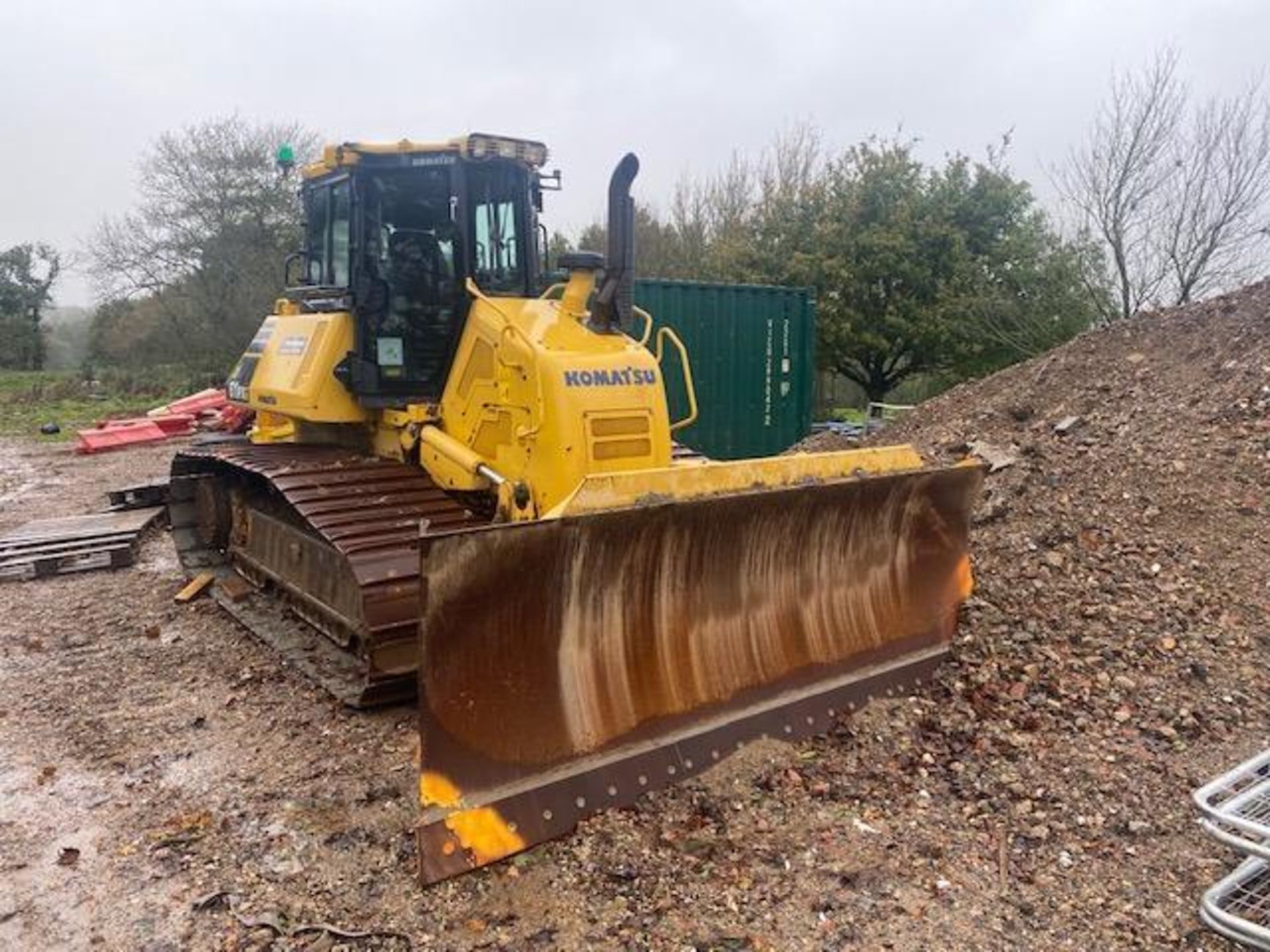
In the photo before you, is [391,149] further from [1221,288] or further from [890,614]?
[1221,288]

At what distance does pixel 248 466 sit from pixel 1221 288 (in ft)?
43.9

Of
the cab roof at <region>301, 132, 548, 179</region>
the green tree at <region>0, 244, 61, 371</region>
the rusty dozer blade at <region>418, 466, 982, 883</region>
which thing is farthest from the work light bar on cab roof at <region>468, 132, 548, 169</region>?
the green tree at <region>0, 244, 61, 371</region>

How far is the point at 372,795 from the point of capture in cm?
376

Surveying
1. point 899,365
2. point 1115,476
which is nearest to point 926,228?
point 899,365

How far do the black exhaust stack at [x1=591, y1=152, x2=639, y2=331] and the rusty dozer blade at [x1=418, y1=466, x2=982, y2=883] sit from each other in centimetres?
150

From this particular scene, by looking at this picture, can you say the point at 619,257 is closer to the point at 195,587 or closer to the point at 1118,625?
the point at 1118,625

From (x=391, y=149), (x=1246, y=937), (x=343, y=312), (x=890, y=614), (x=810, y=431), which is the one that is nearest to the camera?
(x=1246, y=937)

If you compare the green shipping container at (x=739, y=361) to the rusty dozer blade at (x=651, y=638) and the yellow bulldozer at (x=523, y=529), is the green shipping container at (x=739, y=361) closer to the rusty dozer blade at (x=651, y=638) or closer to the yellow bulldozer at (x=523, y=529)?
the yellow bulldozer at (x=523, y=529)

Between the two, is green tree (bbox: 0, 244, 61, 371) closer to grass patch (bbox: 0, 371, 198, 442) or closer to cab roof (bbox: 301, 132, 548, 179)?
grass patch (bbox: 0, 371, 198, 442)

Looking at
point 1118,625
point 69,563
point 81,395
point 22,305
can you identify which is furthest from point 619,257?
point 22,305

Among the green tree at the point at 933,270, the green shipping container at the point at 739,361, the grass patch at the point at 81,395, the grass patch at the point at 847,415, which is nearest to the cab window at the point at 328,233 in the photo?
the green shipping container at the point at 739,361

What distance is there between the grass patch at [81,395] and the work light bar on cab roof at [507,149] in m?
17.5

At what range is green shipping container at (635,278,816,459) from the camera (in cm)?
1113

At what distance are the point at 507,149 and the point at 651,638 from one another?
2.87 meters
